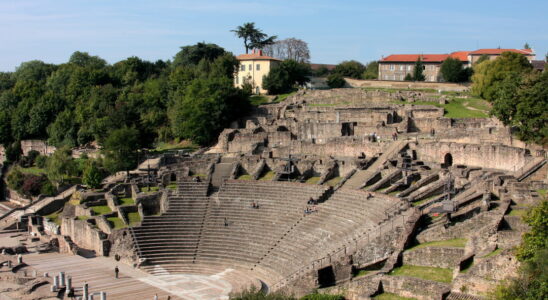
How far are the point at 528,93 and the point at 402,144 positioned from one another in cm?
880

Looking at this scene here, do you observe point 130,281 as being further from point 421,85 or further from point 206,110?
point 421,85

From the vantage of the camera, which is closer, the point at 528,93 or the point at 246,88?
the point at 528,93

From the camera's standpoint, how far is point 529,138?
38.8 m

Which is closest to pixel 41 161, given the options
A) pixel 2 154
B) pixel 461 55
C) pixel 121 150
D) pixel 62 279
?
pixel 2 154

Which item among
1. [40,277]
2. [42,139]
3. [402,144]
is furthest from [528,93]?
[42,139]

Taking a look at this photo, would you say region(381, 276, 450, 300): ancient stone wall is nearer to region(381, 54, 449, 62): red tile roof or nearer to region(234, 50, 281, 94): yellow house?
region(234, 50, 281, 94): yellow house

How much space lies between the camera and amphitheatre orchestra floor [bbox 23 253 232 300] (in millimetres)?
32188

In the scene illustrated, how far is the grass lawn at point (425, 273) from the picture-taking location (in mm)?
26281

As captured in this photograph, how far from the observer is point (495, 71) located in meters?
54.2

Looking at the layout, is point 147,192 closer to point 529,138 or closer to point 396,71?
point 529,138

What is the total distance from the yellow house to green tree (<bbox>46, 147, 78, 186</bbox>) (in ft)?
79.8

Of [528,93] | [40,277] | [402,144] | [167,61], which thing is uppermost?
[167,61]

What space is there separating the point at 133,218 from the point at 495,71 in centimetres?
3293

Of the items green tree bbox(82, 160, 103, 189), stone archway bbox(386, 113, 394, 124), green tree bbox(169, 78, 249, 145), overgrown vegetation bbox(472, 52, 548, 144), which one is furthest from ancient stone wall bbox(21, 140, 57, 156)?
overgrown vegetation bbox(472, 52, 548, 144)
